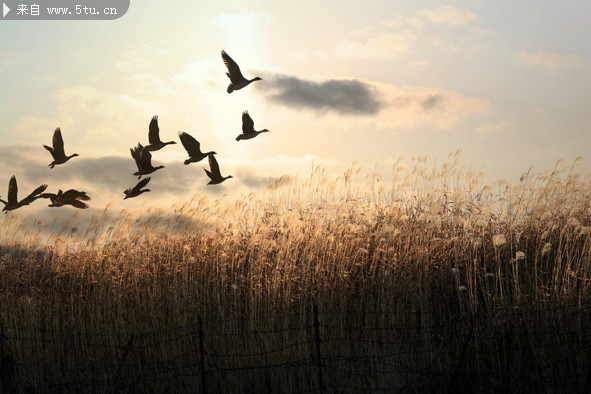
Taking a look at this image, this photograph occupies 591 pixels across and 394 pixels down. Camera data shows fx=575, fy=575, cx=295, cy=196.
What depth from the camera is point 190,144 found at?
21.1 feet

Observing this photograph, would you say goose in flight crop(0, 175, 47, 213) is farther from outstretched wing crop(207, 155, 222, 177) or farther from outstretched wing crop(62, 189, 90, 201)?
outstretched wing crop(207, 155, 222, 177)

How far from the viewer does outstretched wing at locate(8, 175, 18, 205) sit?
678 cm

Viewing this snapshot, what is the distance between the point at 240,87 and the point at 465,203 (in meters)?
2.93

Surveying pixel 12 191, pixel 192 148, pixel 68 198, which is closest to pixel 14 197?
pixel 12 191

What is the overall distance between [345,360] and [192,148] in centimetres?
290

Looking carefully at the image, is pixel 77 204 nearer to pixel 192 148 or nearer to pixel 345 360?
pixel 192 148

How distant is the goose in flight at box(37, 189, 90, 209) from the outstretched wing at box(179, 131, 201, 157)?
1492mm

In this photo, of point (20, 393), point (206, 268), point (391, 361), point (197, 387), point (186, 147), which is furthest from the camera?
point (206, 268)

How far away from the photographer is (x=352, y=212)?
7176 mm

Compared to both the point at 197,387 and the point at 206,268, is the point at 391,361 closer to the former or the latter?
the point at 197,387

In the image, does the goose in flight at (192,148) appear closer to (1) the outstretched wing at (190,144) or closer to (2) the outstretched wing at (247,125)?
(1) the outstretched wing at (190,144)

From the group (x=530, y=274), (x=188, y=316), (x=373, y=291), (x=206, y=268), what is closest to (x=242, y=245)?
(x=206, y=268)

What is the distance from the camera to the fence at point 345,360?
4844 mm

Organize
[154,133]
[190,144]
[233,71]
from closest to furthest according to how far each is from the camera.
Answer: [233,71]
[190,144]
[154,133]
